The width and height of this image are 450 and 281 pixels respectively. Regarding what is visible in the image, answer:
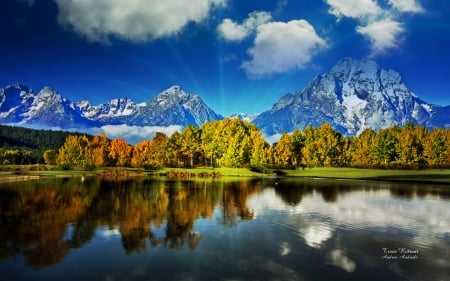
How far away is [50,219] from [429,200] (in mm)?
38890

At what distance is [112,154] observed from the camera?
538 ft

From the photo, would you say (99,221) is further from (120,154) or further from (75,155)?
(120,154)

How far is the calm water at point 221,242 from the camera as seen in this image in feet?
52.9

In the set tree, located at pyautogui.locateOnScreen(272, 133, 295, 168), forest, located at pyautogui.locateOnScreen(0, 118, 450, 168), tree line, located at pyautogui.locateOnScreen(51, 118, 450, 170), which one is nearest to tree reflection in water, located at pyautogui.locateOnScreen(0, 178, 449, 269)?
forest, located at pyautogui.locateOnScreen(0, 118, 450, 168)

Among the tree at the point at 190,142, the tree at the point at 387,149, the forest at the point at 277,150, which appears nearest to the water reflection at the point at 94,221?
→ the forest at the point at 277,150

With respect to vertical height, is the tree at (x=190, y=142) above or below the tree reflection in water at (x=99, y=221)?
above

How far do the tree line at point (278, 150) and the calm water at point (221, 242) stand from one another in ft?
289

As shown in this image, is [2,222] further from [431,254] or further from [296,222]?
[431,254]

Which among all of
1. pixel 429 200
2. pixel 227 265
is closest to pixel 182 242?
pixel 227 265

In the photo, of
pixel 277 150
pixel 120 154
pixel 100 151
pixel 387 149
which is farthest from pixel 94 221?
pixel 120 154

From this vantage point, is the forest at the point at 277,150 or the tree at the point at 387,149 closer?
the forest at the point at 277,150

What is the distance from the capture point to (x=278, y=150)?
132m

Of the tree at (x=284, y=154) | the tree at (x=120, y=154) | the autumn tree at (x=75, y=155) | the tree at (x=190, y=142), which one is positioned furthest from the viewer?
the tree at (x=120, y=154)

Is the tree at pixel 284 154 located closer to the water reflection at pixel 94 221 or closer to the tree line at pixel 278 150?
the tree line at pixel 278 150
